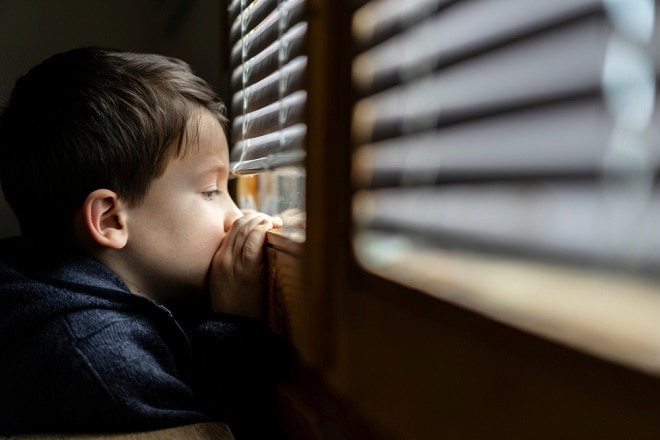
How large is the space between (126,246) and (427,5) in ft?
2.54

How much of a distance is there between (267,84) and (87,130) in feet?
1.06

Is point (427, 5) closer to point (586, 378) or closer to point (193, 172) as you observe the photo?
point (586, 378)

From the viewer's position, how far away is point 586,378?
32 centimetres

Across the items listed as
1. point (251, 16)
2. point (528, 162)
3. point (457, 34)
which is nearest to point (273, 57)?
point (251, 16)

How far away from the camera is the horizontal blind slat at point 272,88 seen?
773mm

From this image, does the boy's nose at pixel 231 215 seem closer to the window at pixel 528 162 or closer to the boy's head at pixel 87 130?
the boy's head at pixel 87 130

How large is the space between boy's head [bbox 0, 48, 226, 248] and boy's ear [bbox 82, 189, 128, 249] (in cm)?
2

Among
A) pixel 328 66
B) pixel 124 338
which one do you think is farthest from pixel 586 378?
pixel 124 338

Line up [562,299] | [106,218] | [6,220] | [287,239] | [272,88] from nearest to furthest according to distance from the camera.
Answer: [562,299] < [287,239] < [272,88] < [106,218] < [6,220]

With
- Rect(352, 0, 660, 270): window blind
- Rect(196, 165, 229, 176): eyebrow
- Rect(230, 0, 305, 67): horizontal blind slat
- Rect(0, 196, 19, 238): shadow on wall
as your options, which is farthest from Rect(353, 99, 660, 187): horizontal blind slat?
Rect(0, 196, 19, 238): shadow on wall

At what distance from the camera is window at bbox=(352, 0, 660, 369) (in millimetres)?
290

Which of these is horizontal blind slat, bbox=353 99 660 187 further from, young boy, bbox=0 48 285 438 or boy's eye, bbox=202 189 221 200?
boy's eye, bbox=202 189 221 200

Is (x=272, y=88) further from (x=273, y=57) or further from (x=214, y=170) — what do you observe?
(x=214, y=170)

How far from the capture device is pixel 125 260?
Result: 3.55 feet
